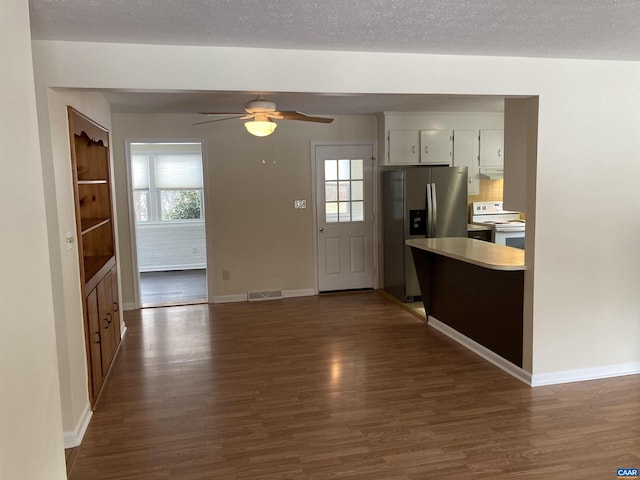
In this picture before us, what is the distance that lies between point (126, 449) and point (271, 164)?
3968 mm

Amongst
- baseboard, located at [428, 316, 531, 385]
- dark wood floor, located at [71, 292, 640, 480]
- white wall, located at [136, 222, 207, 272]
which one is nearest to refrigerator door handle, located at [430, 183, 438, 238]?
baseboard, located at [428, 316, 531, 385]

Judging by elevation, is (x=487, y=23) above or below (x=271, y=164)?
above

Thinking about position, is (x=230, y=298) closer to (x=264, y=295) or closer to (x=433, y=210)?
(x=264, y=295)

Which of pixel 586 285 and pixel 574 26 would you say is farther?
pixel 586 285

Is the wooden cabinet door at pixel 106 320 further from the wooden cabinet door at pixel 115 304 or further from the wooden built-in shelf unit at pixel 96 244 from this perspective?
the wooden cabinet door at pixel 115 304

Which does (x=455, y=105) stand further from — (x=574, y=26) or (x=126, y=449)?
(x=126, y=449)

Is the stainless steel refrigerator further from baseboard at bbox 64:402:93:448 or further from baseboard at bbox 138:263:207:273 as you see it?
baseboard at bbox 138:263:207:273

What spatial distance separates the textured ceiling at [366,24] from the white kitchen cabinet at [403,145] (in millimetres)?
2903

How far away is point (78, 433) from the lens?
2902 mm

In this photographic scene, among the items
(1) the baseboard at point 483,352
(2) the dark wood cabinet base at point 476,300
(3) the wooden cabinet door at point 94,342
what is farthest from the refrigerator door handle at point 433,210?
(3) the wooden cabinet door at point 94,342

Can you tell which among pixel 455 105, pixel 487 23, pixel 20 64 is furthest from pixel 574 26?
pixel 455 105

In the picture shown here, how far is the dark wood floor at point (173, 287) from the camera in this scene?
6.38 m

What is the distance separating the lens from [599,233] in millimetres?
3527

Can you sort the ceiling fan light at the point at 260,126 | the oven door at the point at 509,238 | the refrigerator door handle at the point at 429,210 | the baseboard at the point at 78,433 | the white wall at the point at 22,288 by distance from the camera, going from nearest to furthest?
the white wall at the point at 22,288
the baseboard at the point at 78,433
the ceiling fan light at the point at 260,126
the refrigerator door handle at the point at 429,210
the oven door at the point at 509,238
